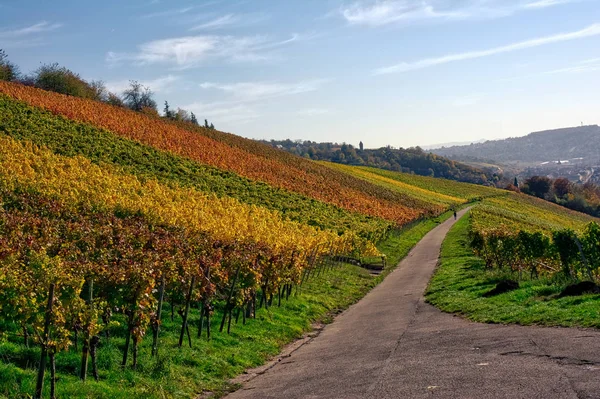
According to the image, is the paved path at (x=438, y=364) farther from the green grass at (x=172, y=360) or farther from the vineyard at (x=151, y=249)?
the vineyard at (x=151, y=249)

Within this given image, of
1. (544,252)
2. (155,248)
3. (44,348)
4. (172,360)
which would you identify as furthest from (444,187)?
(44,348)

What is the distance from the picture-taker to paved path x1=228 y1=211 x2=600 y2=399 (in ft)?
44.1

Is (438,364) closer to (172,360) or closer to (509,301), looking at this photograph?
(172,360)

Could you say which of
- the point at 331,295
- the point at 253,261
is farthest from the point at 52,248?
the point at 331,295

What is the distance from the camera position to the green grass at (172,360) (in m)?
14.0

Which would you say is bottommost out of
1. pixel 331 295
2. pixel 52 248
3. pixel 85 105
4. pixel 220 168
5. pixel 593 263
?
pixel 331 295

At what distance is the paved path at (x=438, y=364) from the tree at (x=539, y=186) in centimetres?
16783

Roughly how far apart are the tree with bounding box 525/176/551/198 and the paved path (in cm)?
16783

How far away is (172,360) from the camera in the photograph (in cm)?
1755

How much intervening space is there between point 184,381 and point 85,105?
73310 mm

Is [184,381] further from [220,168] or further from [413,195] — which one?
[413,195]

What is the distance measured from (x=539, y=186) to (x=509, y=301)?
169 meters

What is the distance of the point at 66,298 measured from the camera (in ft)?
47.3

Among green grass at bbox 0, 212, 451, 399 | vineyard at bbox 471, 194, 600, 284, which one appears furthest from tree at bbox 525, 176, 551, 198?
green grass at bbox 0, 212, 451, 399
